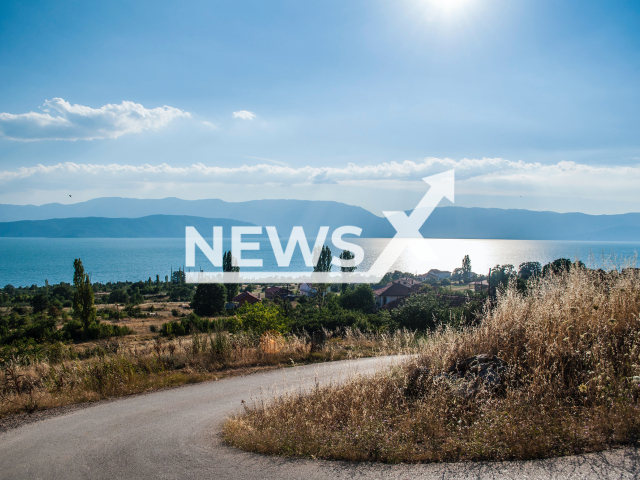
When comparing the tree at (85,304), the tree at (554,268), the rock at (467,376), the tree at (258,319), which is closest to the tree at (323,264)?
the tree at (85,304)

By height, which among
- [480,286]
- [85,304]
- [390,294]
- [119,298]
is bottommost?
[119,298]

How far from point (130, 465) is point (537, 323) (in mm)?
5873

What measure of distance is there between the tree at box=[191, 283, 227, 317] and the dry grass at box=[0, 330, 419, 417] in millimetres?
54218

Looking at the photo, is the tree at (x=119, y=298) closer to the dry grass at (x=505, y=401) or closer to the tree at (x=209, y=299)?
the tree at (x=209, y=299)

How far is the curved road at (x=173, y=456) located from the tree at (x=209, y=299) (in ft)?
194

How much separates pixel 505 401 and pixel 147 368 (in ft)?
28.9

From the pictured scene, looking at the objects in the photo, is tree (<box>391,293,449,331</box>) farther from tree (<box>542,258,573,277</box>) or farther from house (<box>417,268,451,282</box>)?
house (<box>417,268,451,282</box>)

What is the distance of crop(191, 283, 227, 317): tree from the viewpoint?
214 ft

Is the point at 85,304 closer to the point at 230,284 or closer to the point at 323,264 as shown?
the point at 323,264

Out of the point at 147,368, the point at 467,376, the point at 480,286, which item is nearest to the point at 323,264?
the point at 480,286

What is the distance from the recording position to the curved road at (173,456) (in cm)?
365

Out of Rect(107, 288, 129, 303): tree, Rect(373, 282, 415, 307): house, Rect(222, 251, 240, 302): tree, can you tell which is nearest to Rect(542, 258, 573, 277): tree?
Rect(373, 282, 415, 307): house

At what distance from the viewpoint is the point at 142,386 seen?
8930 mm

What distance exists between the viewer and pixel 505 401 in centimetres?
484
